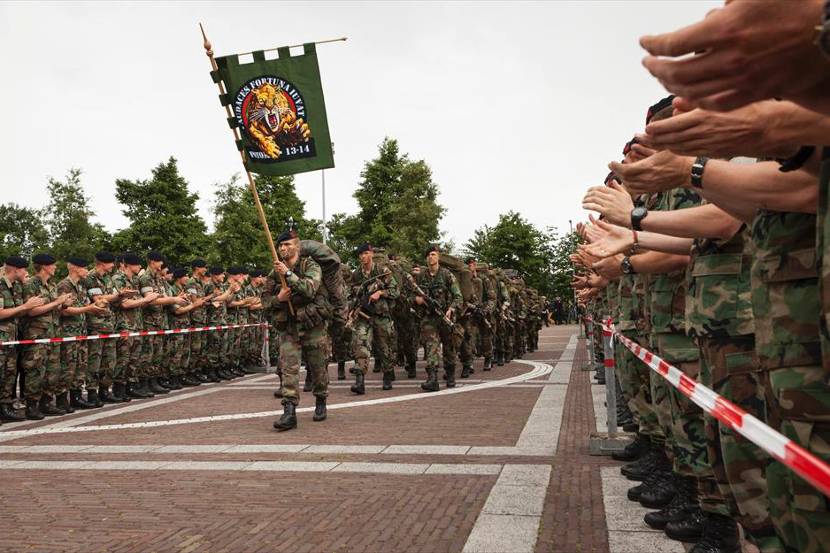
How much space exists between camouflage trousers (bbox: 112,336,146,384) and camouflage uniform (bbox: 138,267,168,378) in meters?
0.22

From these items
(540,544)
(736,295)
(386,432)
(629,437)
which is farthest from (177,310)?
(736,295)

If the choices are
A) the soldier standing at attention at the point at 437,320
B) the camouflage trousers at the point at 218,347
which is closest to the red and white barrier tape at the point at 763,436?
the soldier standing at attention at the point at 437,320

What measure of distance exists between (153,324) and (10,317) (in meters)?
3.28

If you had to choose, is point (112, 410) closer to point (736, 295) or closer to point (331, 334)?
point (331, 334)

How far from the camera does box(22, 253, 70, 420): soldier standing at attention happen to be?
10.2 m

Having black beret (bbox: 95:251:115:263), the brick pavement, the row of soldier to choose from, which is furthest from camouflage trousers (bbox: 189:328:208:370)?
the brick pavement

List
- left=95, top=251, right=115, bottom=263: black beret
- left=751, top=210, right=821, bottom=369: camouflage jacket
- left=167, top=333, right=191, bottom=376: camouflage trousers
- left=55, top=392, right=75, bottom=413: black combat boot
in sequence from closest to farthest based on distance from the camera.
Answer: left=751, top=210, right=821, bottom=369: camouflage jacket
left=55, top=392, right=75, bottom=413: black combat boot
left=95, top=251, right=115, bottom=263: black beret
left=167, top=333, right=191, bottom=376: camouflage trousers

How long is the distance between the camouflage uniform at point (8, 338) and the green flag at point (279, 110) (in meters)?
4.12

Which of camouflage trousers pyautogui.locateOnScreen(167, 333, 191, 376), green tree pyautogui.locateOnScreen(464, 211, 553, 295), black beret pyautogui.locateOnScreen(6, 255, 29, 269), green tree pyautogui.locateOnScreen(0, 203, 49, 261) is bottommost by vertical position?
camouflage trousers pyautogui.locateOnScreen(167, 333, 191, 376)

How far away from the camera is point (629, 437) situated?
632 cm

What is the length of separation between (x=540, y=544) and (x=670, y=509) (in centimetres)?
93

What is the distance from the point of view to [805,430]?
2.03m

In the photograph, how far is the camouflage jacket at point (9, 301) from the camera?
1009 cm

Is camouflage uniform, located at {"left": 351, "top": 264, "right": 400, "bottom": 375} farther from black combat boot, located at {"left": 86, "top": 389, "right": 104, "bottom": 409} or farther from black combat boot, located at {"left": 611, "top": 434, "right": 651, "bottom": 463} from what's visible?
black combat boot, located at {"left": 611, "top": 434, "right": 651, "bottom": 463}
